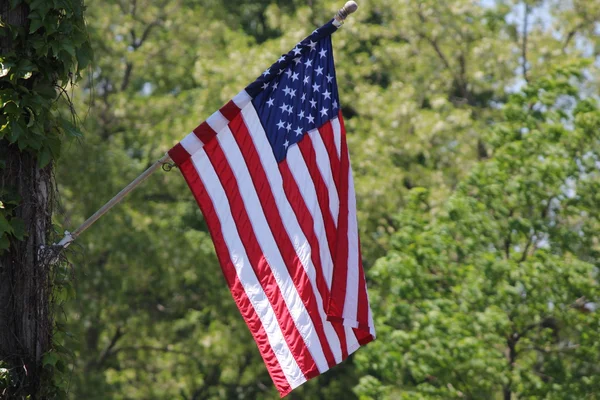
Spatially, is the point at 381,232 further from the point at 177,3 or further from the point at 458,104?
the point at 177,3

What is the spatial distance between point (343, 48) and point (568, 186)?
1056 cm

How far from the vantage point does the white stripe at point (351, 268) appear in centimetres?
640

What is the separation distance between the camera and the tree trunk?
5453mm

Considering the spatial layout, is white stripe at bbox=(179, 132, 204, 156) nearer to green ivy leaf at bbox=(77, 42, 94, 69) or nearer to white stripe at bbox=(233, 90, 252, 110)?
white stripe at bbox=(233, 90, 252, 110)

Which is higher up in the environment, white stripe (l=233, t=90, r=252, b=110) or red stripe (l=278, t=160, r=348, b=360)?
white stripe (l=233, t=90, r=252, b=110)

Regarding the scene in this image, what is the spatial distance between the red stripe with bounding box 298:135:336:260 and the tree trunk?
177 cm

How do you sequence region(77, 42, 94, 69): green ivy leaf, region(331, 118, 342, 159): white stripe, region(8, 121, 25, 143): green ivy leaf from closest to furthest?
region(8, 121, 25, 143): green ivy leaf < region(77, 42, 94, 69): green ivy leaf < region(331, 118, 342, 159): white stripe

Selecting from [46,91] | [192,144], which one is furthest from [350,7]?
[46,91]

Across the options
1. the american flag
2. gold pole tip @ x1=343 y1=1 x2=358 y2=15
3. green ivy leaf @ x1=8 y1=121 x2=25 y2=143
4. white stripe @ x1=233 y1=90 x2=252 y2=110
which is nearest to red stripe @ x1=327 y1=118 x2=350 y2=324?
the american flag

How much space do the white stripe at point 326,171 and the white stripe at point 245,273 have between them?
2.20ft

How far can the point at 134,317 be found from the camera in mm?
21484

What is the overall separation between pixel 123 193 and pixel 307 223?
123 cm

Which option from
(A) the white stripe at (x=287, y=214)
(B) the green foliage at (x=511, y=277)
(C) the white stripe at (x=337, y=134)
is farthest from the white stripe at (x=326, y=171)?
(B) the green foliage at (x=511, y=277)

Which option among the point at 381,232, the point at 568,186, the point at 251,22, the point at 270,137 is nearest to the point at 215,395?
the point at 381,232
